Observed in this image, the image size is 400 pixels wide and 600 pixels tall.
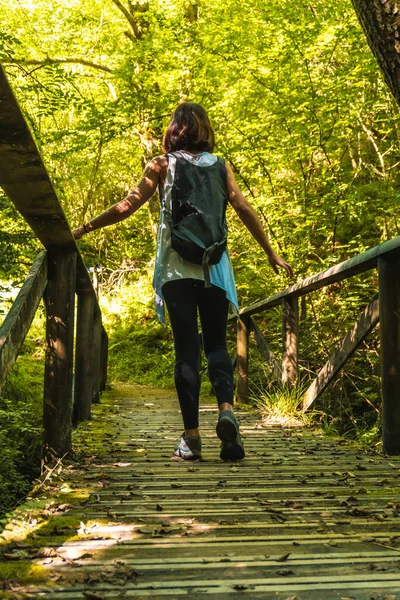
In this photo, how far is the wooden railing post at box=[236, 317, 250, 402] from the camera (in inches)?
306

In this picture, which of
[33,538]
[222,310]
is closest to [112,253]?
[222,310]

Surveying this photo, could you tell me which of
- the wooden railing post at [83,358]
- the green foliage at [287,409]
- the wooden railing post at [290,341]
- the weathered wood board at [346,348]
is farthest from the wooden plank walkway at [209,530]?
the wooden railing post at [290,341]

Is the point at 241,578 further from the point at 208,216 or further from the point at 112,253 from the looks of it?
the point at 112,253

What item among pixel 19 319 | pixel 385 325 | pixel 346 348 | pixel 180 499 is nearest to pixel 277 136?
pixel 346 348

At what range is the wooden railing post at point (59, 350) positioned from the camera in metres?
3.26

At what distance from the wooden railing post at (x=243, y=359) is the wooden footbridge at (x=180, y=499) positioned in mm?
3050

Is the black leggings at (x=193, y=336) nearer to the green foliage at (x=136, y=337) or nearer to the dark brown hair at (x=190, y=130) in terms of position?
the dark brown hair at (x=190, y=130)

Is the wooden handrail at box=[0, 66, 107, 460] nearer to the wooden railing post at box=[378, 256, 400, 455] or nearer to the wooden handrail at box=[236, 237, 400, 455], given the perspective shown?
the wooden handrail at box=[236, 237, 400, 455]

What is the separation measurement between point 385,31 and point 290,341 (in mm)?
3292

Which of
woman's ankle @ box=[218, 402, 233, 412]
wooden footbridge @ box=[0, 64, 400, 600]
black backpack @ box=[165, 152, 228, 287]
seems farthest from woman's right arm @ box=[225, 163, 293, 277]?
woman's ankle @ box=[218, 402, 233, 412]

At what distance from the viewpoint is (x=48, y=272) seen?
3.34 metres

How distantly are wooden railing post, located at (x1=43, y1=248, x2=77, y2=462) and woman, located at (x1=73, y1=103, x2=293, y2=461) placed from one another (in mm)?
210

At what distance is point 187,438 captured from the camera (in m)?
3.38

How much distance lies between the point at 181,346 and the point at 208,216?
70cm
